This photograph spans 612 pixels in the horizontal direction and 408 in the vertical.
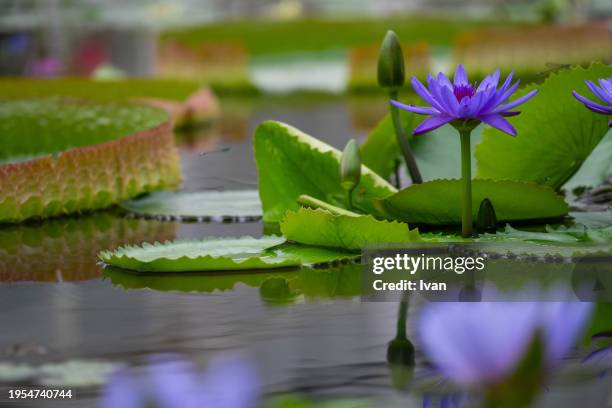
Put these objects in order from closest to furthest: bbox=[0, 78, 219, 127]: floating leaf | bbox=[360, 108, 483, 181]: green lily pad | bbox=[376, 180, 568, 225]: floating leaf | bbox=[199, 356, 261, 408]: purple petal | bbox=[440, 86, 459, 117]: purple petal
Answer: bbox=[199, 356, 261, 408]: purple petal < bbox=[440, 86, 459, 117]: purple petal < bbox=[376, 180, 568, 225]: floating leaf < bbox=[360, 108, 483, 181]: green lily pad < bbox=[0, 78, 219, 127]: floating leaf

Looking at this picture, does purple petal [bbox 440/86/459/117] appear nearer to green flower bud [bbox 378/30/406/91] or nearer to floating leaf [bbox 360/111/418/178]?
green flower bud [bbox 378/30/406/91]

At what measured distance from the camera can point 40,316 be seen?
46.8 inches

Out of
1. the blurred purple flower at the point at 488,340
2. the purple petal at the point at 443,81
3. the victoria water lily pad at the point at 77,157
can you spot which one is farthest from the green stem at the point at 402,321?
the victoria water lily pad at the point at 77,157

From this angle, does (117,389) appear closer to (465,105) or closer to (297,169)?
(465,105)

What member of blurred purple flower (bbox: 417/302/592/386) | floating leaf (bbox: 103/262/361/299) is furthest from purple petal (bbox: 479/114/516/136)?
blurred purple flower (bbox: 417/302/592/386)

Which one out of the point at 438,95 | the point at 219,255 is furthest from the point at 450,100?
the point at 219,255

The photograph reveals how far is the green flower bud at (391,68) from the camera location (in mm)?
1483

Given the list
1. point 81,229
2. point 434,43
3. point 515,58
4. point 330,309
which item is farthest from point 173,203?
point 434,43

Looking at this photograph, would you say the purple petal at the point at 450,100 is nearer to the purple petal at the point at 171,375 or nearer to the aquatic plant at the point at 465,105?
the aquatic plant at the point at 465,105

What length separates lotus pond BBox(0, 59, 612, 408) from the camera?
0.84 metres

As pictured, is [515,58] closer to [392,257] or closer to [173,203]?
[173,203]

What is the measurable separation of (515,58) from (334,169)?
15.7 feet

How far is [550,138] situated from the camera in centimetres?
155

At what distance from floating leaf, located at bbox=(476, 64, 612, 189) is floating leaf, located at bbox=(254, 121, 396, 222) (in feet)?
0.55
